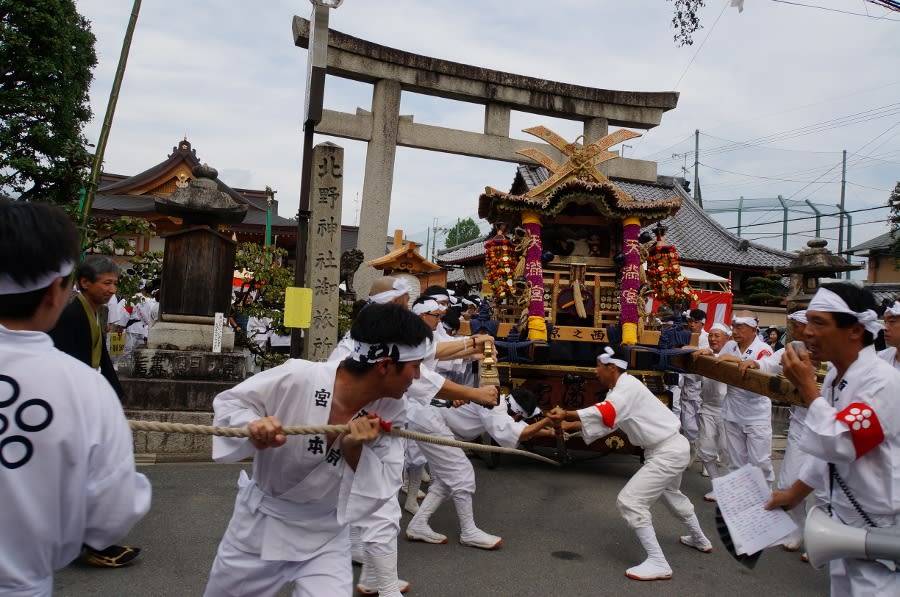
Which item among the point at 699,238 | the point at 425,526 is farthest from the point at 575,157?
the point at 699,238

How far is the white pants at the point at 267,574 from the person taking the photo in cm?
245

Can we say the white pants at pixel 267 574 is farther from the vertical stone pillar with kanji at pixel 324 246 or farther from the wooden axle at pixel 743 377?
the vertical stone pillar with kanji at pixel 324 246

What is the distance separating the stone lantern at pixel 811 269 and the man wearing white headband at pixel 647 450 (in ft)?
31.3

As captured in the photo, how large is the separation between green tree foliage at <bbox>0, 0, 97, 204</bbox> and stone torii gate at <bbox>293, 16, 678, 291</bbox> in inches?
179

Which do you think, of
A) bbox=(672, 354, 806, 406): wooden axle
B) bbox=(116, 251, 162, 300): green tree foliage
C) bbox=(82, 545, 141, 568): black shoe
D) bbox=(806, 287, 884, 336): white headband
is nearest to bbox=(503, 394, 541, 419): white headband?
bbox=(672, 354, 806, 406): wooden axle

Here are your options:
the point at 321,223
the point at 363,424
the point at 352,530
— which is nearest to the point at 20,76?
the point at 321,223

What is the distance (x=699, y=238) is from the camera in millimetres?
21219

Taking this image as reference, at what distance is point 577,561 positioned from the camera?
16.0ft

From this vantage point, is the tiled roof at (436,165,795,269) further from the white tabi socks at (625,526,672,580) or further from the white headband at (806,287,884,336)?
the white headband at (806,287,884,336)

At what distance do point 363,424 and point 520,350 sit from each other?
509 centimetres

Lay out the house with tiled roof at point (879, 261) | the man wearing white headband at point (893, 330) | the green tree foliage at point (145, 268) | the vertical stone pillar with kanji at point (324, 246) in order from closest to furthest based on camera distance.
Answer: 1. the man wearing white headband at point (893, 330)
2. the vertical stone pillar with kanji at point (324, 246)
3. the green tree foliage at point (145, 268)
4. the house with tiled roof at point (879, 261)

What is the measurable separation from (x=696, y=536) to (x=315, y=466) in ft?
13.0

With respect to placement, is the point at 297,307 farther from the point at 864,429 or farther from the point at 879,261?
the point at 879,261

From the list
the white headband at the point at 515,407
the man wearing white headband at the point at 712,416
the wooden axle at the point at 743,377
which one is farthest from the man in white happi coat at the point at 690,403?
the white headband at the point at 515,407
